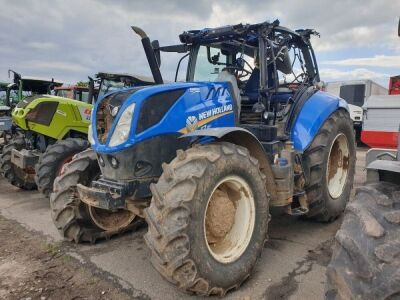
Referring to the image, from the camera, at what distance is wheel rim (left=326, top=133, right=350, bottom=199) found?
5491mm

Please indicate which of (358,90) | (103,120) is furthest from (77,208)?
(358,90)

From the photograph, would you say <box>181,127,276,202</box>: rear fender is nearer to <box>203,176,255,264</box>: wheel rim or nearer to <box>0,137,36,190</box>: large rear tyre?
<box>203,176,255,264</box>: wheel rim

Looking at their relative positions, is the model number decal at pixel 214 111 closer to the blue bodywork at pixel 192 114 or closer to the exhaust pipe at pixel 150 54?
the blue bodywork at pixel 192 114

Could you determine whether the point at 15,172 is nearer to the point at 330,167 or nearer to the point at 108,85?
the point at 108,85

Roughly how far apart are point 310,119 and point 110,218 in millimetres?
→ 2744

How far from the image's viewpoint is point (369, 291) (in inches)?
77.0

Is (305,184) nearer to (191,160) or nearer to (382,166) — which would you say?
(191,160)

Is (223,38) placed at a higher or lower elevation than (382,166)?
higher

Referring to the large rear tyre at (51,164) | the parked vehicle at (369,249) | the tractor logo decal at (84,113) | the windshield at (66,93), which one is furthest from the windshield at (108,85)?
the parked vehicle at (369,249)

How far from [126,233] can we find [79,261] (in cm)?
90

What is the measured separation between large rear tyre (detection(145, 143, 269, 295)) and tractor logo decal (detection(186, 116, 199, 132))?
0.45 meters

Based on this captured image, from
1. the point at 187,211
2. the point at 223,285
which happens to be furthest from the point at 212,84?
the point at 223,285

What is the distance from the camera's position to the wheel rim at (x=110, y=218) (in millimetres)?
4617

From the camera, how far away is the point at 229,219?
3578mm
